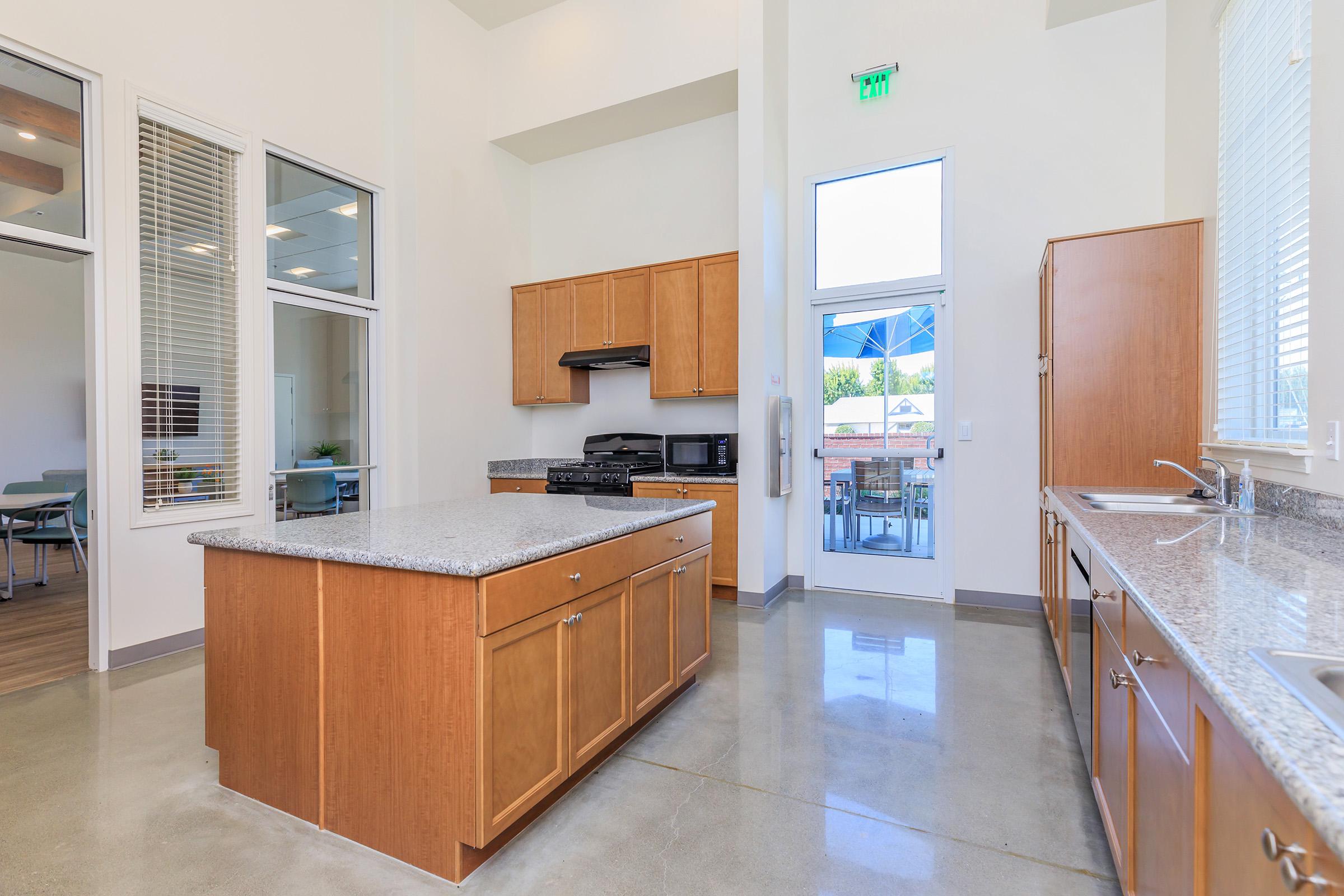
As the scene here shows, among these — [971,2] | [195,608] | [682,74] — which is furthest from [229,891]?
[971,2]

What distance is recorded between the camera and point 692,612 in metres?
2.79

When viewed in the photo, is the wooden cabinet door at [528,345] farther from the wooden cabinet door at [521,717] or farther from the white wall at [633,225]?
the wooden cabinet door at [521,717]

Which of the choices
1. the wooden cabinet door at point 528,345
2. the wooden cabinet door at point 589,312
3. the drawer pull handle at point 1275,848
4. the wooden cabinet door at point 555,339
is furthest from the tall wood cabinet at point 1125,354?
the wooden cabinet door at point 528,345

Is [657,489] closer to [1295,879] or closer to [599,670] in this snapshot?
[599,670]

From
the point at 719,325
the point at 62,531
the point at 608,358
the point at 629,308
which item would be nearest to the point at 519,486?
the point at 608,358

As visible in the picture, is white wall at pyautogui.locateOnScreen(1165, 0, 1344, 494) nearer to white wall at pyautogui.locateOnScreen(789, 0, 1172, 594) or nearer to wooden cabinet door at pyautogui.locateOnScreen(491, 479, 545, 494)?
white wall at pyautogui.locateOnScreen(789, 0, 1172, 594)

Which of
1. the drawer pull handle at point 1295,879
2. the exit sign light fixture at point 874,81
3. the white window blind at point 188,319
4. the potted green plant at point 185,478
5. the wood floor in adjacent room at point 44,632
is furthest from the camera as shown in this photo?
the exit sign light fixture at point 874,81

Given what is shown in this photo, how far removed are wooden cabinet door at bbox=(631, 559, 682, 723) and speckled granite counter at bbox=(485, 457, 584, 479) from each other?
292 centimetres

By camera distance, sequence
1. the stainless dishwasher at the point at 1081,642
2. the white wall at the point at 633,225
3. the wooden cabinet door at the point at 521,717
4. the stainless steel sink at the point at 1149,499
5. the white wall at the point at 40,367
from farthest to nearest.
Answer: the white wall at the point at 40,367 < the white wall at the point at 633,225 < the stainless steel sink at the point at 1149,499 < the stainless dishwasher at the point at 1081,642 < the wooden cabinet door at the point at 521,717

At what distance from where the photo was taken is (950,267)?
14.0ft

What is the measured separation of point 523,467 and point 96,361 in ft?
9.94

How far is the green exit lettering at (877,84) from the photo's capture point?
174 inches

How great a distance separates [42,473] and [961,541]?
974 centimetres

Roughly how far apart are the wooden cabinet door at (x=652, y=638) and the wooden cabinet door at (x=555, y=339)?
3170 millimetres
